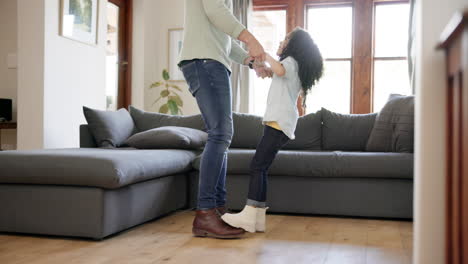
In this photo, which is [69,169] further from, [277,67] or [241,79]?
[241,79]

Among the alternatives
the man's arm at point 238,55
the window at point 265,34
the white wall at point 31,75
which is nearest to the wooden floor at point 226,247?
the man's arm at point 238,55

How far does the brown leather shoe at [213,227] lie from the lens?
2.19m

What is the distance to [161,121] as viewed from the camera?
12.6 ft

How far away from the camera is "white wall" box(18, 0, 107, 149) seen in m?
4.29

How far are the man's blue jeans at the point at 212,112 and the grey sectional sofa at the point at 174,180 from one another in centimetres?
36

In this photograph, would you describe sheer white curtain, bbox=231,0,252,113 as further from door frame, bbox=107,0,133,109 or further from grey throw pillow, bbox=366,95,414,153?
grey throw pillow, bbox=366,95,414,153

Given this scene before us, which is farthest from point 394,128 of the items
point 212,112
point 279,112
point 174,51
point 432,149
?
point 174,51

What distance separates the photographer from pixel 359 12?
5.51 meters

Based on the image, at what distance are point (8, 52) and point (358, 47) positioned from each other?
397cm

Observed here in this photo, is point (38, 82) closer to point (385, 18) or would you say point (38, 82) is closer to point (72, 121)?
point (72, 121)

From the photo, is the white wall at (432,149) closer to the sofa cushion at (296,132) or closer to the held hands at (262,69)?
the held hands at (262,69)

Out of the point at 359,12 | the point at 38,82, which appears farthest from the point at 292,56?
the point at 359,12

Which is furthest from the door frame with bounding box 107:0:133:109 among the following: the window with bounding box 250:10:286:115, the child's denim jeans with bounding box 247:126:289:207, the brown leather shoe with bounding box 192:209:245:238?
the brown leather shoe with bounding box 192:209:245:238

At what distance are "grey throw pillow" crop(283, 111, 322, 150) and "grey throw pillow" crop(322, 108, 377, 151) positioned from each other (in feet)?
0.15
